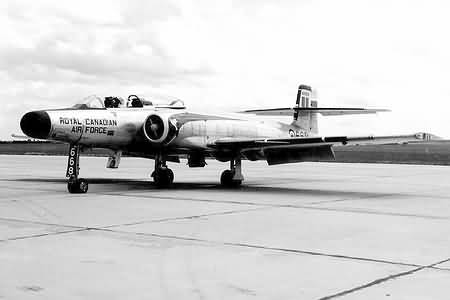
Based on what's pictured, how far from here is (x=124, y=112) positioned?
50.6ft

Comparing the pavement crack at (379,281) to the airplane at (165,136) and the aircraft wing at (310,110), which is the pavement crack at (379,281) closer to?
the airplane at (165,136)

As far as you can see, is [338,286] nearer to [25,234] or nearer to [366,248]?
[366,248]

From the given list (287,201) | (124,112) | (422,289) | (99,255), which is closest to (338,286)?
(422,289)

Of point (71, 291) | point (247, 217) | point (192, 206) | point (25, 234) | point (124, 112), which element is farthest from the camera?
point (124, 112)

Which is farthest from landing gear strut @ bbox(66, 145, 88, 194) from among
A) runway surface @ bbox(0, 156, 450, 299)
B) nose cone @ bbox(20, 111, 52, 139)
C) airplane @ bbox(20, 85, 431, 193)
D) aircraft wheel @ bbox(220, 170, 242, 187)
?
aircraft wheel @ bbox(220, 170, 242, 187)

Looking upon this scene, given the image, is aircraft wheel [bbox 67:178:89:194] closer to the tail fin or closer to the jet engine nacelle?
the jet engine nacelle

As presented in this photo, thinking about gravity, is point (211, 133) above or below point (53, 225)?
above

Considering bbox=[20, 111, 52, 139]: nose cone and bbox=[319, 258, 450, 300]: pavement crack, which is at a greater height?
bbox=[20, 111, 52, 139]: nose cone

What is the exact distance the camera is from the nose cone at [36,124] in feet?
42.8

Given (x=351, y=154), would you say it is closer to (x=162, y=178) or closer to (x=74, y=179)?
(x=162, y=178)

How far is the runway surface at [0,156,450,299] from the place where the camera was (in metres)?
4.92

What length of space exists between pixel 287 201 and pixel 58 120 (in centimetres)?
538

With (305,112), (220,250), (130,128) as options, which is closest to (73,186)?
(130,128)

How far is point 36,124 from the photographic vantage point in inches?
515
